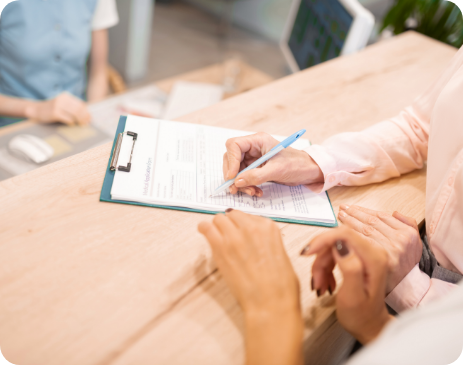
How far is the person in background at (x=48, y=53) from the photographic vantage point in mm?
1234

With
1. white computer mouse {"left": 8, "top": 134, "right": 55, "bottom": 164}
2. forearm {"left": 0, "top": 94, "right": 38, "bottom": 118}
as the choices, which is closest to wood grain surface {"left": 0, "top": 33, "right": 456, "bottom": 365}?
white computer mouse {"left": 8, "top": 134, "right": 55, "bottom": 164}

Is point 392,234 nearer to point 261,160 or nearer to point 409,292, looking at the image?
point 409,292

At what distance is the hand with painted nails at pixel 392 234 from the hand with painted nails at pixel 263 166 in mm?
102

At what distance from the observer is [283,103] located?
0.98 metres

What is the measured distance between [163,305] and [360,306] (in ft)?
0.88

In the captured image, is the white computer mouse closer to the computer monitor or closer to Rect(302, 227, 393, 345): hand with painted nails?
Rect(302, 227, 393, 345): hand with painted nails

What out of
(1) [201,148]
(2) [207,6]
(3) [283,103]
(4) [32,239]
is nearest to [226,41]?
(2) [207,6]

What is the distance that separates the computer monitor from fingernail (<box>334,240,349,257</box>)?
949mm

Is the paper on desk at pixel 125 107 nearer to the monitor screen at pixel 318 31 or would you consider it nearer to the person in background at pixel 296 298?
the monitor screen at pixel 318 31

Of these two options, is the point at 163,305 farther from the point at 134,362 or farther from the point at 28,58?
the point at 28,58

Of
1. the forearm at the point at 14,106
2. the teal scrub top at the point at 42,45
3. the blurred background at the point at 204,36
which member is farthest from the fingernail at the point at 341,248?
the blurred background at the point at 204,36

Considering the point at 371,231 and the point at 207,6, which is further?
the point at 207,6

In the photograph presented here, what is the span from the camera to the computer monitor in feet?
3.90

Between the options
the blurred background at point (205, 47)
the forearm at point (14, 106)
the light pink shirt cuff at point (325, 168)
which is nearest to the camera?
the light pink shirt cuff at point (325, 168)
